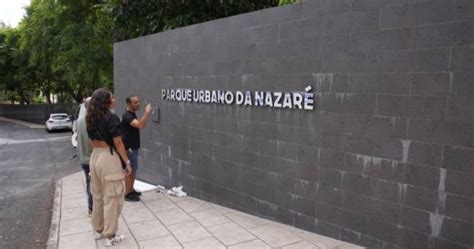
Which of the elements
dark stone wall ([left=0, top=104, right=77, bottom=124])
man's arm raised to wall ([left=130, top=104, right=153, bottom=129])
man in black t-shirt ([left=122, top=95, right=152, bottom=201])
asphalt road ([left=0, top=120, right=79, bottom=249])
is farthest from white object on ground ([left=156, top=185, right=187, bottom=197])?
dark stone wall ([left=0, top=104, right=77, bottom=124])

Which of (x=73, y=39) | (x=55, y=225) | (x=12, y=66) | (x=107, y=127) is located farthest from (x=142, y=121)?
(x=12, y=66)

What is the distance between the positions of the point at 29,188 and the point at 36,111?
1054 inches

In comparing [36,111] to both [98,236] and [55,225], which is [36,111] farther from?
[98,236]

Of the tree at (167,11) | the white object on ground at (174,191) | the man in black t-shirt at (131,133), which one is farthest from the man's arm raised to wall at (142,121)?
the tree at (167,11)

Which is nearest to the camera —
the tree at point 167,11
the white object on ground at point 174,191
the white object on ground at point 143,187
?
the white object on ground at point 174,191

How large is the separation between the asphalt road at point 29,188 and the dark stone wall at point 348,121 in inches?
98.2

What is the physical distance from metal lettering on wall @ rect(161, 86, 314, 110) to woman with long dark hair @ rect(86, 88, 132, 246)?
1824 millimetres

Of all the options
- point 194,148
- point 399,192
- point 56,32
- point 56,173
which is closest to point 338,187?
point 399,192

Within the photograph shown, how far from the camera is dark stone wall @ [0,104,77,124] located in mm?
31641

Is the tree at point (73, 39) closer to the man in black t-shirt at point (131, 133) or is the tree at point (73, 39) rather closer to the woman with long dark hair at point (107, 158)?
the man in black t-shirt at point (131, 133)

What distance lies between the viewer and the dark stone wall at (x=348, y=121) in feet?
11.8

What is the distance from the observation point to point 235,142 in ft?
19.4

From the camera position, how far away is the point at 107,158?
4.54 m

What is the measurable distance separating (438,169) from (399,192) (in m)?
0.46
